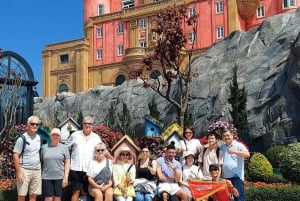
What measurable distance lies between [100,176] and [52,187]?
0.99 meters

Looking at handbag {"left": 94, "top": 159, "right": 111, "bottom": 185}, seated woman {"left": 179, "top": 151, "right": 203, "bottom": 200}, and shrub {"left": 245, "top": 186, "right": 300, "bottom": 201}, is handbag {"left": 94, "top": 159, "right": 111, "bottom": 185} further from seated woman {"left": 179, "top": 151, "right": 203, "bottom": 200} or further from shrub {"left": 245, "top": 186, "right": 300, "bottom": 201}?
shrub {"left": 245, "top": 186, "right": 300, "bottom": 201}

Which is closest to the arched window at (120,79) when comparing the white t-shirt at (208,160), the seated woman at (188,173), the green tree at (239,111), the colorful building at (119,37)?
the colorful building at (119,37)

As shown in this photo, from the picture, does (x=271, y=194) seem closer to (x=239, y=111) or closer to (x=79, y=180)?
(x=79, y=180)

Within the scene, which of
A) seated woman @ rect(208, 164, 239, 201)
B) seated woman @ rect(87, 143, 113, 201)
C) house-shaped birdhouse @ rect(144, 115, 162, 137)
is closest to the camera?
seated woman @ rect(208, 164, 239, 201)

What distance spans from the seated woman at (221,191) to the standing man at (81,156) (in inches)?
96.4

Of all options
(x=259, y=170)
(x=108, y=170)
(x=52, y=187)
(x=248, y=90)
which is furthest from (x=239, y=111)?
(x=52, y=187)

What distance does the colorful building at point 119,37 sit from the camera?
158 feet

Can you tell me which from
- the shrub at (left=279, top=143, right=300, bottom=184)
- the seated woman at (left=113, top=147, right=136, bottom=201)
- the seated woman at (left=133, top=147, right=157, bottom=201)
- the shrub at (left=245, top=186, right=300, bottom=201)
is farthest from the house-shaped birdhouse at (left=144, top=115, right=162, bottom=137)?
the seated woman at (left=113, top=147, right=136, bottom=201)

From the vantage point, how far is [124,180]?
32.0 ft

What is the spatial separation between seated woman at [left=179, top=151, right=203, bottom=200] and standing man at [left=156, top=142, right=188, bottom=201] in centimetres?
16

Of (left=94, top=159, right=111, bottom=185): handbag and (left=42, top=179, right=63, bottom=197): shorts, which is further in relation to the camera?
(left=94, top=159, right=111, bottom=185): handbag

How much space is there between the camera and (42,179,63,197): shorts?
936 cm

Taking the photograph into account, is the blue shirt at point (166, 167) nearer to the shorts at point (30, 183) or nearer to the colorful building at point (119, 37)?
the shorts at point (30, 183)

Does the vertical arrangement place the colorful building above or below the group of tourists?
above
